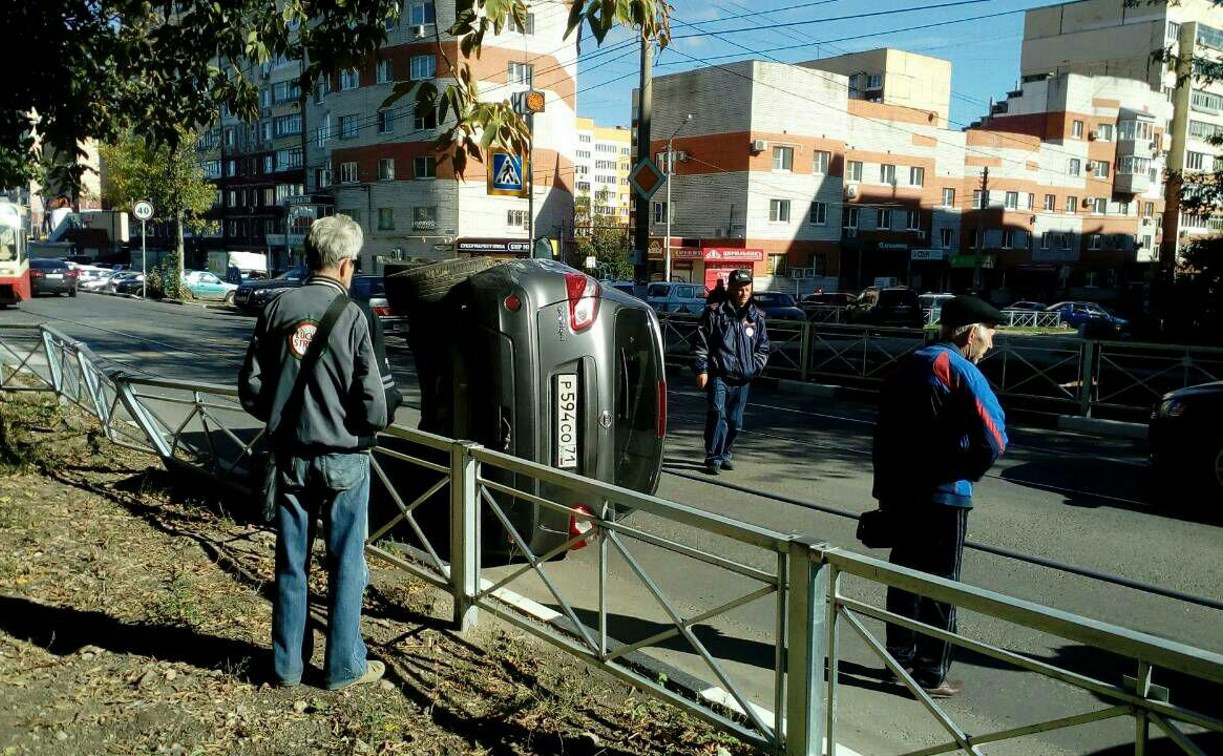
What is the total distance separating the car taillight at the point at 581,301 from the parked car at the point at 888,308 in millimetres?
31813

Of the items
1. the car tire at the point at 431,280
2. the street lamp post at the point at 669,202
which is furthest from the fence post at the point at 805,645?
the street lamp post at the point at 669,202

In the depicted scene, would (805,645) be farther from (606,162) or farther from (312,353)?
(606,162)

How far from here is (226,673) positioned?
3953mm

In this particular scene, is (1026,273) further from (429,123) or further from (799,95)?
(429,123)

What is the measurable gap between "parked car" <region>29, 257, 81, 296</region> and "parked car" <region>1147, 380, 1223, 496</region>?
34.3 meters

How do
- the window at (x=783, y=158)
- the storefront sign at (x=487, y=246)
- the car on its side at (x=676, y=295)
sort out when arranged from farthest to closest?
the window at (x=783, y=158) < the storefront sign at (x=487, y=246) < the car on its side at (x=676, y=295)

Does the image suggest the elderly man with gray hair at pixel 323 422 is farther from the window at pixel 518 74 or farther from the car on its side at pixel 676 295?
the window at pixel 518 74

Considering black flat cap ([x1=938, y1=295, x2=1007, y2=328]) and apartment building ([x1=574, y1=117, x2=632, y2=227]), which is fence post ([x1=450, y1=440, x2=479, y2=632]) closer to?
black flat cap ([x1=938, y1=295, x2=1007, y2=328])

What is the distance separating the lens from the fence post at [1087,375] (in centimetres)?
1243

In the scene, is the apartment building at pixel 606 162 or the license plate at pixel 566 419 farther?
the apartment building at pixel 606 162

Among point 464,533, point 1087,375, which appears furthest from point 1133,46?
point 464,533

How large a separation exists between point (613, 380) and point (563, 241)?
48022 mm

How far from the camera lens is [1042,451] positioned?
10883 mm

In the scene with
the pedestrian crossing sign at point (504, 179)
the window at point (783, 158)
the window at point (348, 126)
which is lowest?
the pedestrian crossing sign at point (504, 179)
